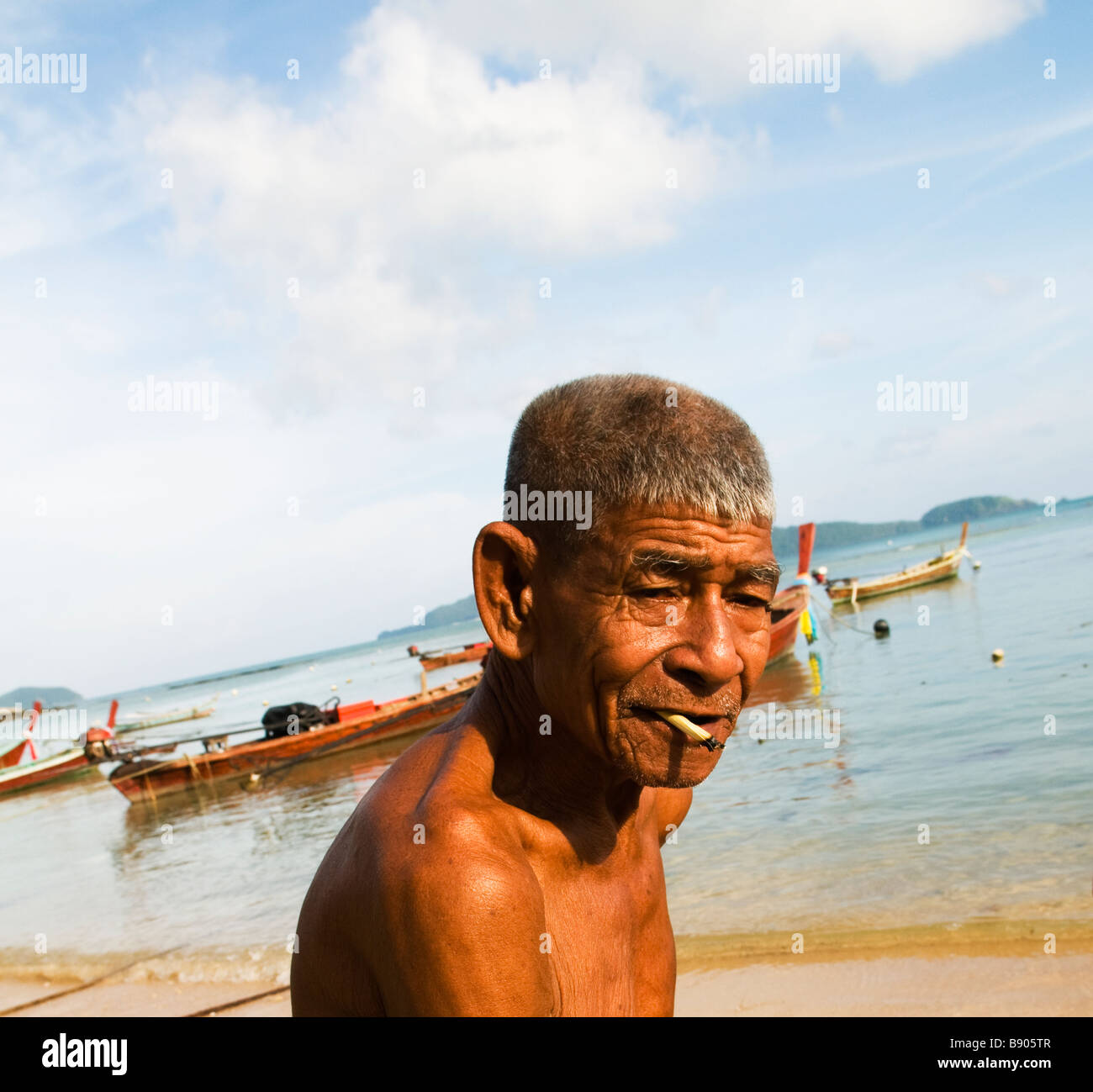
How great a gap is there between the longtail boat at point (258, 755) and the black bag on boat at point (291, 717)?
0.52 ft

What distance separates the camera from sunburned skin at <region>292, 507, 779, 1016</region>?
56.7 inches

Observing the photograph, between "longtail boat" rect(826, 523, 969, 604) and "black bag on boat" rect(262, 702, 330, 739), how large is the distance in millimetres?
26157

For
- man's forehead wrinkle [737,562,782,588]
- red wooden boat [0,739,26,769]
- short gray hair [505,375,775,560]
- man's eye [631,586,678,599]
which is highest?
short gray hair [505,375,775,560]

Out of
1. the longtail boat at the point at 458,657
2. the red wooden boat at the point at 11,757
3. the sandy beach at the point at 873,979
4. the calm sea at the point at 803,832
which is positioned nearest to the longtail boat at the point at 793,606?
the calm sea at the point at 803,832

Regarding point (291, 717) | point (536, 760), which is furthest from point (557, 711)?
point (291, 717)

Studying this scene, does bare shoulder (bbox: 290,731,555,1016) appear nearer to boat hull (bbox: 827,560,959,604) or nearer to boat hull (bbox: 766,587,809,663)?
boat hull (bbox: 766,587,809,663)

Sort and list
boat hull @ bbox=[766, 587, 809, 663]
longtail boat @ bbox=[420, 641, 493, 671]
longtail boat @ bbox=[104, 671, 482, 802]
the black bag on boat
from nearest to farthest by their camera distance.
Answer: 1. longtail boat @ bbox=[104, 671, 482, 802]
2. the black bag on boat
3. boat hull @ bbox=[766, 587, 809, 663]
4. longtail boat @ bbox=[420, 641, 493, 671]

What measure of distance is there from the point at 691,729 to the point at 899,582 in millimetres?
47585

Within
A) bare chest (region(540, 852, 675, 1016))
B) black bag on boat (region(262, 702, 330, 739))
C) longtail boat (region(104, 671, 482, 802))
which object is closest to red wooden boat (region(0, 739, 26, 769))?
longtail boat (region(104, 671, 482, 802))

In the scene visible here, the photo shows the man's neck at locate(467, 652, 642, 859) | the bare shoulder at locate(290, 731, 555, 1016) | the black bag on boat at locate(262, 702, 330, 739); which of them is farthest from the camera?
the black bag on boat at locate(262, 702, 330, 739)

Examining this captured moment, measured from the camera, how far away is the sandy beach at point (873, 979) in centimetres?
631

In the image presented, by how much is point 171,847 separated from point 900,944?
45.6 feet
